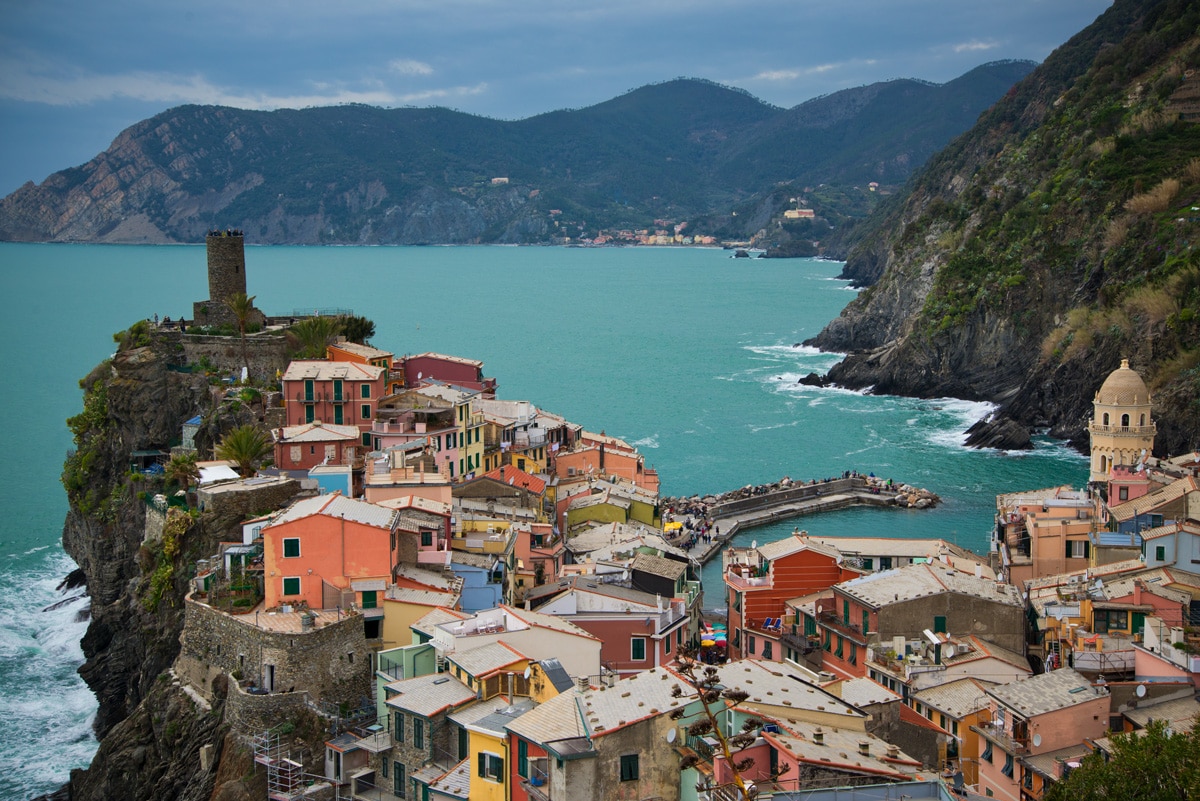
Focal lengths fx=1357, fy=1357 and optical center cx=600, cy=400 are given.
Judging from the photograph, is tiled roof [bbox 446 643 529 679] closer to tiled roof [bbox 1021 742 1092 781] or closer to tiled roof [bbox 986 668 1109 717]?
tiled roof [bbox 986 668 1109 717]

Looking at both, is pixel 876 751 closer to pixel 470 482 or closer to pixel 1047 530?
pixel 1047 530

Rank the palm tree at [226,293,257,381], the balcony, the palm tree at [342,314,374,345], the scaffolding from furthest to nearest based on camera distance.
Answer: the palm tree at [342,314,374,345], the balcony, the palm tree at [226,293,257,381], the scaffolding

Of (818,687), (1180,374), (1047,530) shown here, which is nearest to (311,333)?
(1047,530)

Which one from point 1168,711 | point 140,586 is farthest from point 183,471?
point 1168,711

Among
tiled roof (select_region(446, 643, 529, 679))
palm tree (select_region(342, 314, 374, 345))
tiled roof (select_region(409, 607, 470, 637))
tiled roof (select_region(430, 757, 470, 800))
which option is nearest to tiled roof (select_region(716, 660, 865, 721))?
tiled roof (select_region(446, 643, 529, 679))

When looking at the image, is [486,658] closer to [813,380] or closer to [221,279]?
[221,279]

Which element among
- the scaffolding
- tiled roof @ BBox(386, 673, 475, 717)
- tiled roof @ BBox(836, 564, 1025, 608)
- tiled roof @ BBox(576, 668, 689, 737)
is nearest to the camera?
tiled roof @ BBox(576, 668, 689, 737)

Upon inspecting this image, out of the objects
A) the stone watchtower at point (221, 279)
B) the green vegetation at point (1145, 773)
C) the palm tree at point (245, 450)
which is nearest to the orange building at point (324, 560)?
the palm tree at point (245, 450)
